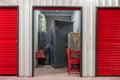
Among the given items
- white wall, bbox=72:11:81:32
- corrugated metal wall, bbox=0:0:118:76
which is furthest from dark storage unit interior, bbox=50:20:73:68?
corrugated metal wall, bbox=0:0:118:76

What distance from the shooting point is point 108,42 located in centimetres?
741

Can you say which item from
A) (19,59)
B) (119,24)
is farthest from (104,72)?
(19,59)

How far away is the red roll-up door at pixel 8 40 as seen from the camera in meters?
7.38

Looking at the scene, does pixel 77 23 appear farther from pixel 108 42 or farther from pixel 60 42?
pixel 108 42

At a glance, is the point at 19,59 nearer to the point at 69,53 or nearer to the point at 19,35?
the point at 19,35

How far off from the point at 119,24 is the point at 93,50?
4.02 feet

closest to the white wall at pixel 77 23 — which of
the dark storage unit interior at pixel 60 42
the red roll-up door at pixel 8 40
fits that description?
the dark storage unit interior at pixel 60 42

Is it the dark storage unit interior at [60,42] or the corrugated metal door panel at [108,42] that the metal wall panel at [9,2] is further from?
the corrugated metal door panel at [108,42]

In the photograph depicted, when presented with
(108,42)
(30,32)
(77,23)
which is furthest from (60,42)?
(108,42)

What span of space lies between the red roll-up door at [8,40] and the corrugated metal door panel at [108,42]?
275cm

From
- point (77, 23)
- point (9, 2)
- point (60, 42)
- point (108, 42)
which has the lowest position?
point (60, 42)

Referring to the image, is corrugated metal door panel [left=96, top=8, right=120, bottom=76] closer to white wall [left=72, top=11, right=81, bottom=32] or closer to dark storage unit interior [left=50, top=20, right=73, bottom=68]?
white wall [left=72, top=11, right=81, bottom=32]

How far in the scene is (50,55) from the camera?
10867mm

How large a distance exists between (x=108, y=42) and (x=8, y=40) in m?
3.33
